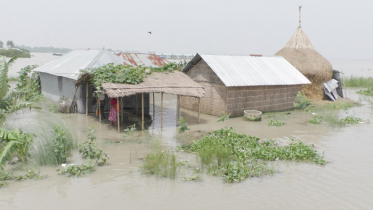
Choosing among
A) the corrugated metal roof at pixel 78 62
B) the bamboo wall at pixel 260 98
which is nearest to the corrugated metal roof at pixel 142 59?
the corrugated metal roof at pixel 78 62

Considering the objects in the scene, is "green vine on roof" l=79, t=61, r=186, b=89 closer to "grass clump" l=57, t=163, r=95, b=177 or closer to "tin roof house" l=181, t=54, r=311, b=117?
"tin roof house" l=181, t=54, r=311, b=117

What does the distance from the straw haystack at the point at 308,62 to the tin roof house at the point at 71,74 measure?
10072 millimetres

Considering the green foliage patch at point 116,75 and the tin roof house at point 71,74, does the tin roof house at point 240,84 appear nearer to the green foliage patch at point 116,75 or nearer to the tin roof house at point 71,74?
the green foliage patch at point 116,75

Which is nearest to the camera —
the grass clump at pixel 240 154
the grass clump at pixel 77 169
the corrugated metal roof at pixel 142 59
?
the grass clump at pixel 77 169

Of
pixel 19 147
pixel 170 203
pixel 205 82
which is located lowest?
pixel 170 203

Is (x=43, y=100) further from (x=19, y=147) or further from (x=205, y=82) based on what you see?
(x=19, y=147)

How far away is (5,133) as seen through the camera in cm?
633

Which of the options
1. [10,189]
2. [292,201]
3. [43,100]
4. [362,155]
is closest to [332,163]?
[362,155]

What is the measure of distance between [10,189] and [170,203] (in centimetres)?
306

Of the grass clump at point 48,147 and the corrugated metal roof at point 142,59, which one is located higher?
the corrugated metal roof at point 142,59

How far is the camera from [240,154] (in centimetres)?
815

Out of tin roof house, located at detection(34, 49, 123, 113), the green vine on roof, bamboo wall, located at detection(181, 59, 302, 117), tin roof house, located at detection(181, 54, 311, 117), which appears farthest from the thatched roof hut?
the green vine on roof

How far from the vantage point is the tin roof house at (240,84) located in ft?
44.0

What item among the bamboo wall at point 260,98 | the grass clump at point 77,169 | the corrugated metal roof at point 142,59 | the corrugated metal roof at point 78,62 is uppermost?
the corrugated metal roof at point 142,59
